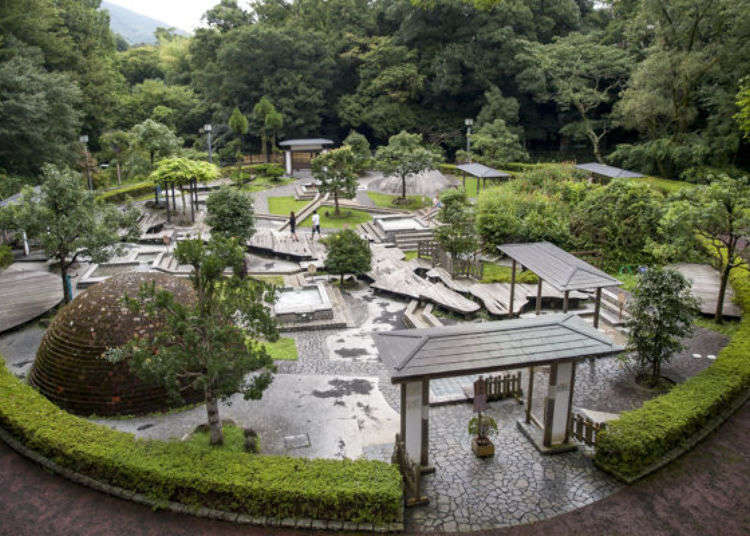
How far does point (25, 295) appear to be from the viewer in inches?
788

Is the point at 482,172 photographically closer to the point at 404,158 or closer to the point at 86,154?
the point at 404,158

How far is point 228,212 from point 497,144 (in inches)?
972

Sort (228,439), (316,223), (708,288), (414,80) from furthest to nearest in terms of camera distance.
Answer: (414,80)
(316,223)
(708,288)
(228,439)

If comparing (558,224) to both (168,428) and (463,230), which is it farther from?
(168,428)

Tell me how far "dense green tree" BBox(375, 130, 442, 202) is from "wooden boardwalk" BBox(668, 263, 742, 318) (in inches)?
→ 632

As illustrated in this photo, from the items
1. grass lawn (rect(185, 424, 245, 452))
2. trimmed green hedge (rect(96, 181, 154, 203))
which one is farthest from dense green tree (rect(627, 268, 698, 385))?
trimmed green hedge (rect(96, 181, 154, 203))

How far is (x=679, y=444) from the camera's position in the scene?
448 inches

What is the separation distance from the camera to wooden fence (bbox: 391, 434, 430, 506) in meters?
9.85

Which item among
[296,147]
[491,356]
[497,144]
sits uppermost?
[497,144]

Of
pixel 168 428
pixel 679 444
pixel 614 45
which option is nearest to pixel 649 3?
pixel 614 45

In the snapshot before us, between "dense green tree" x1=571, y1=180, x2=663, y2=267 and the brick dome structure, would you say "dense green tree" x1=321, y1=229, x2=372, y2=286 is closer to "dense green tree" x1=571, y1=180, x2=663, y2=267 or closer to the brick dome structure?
the brick dome structure

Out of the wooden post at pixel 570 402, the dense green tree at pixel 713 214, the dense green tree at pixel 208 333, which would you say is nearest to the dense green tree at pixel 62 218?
the dense green tree at pixel 208 333

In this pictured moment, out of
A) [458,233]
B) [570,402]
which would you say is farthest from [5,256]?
[570,402]

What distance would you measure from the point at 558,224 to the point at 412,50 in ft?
107
